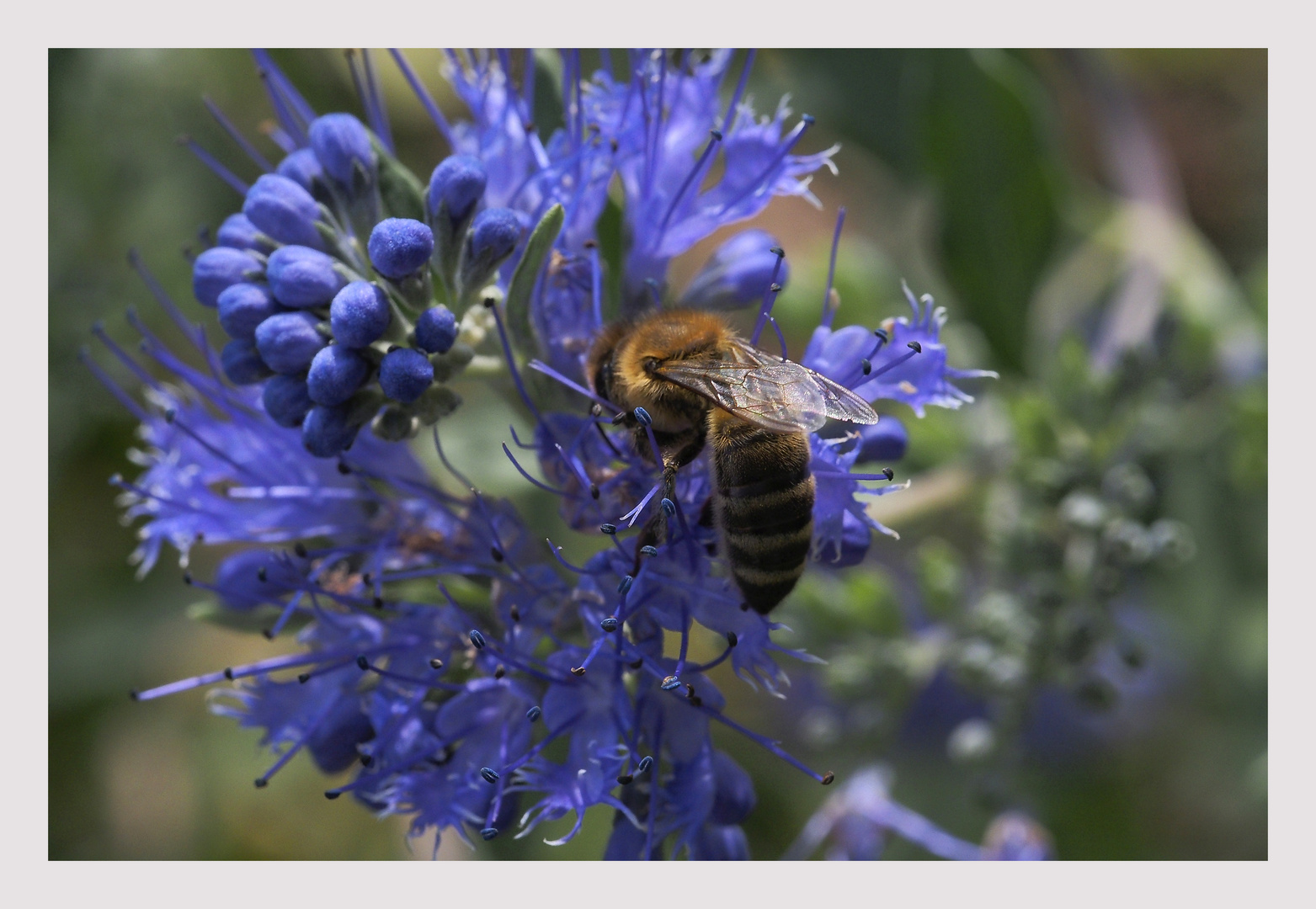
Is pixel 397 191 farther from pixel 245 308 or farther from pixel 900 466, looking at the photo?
pixel 900 466

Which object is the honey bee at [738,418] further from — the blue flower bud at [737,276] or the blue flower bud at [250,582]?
the blue flower bud at [250,582]

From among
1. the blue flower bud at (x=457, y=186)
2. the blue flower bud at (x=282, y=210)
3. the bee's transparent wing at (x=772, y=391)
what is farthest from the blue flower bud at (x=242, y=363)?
the bee's transparent wing at (x=772, y=391)

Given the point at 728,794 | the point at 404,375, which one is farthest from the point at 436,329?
the point at 728,794

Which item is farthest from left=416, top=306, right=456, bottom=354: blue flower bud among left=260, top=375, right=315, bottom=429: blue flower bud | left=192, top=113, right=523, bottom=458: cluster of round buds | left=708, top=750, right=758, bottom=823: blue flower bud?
left=708, top=750, right=758, bottom=823: blue flower bud

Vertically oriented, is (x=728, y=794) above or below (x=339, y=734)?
below

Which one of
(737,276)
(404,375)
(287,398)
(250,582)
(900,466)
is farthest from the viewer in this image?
(900,466)

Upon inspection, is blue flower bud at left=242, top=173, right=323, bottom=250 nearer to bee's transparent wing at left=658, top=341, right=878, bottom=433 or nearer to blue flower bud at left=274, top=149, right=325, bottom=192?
blue flower bud at left=274, top=149, right=325, bottom=192

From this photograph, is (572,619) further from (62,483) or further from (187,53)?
(187,53)
